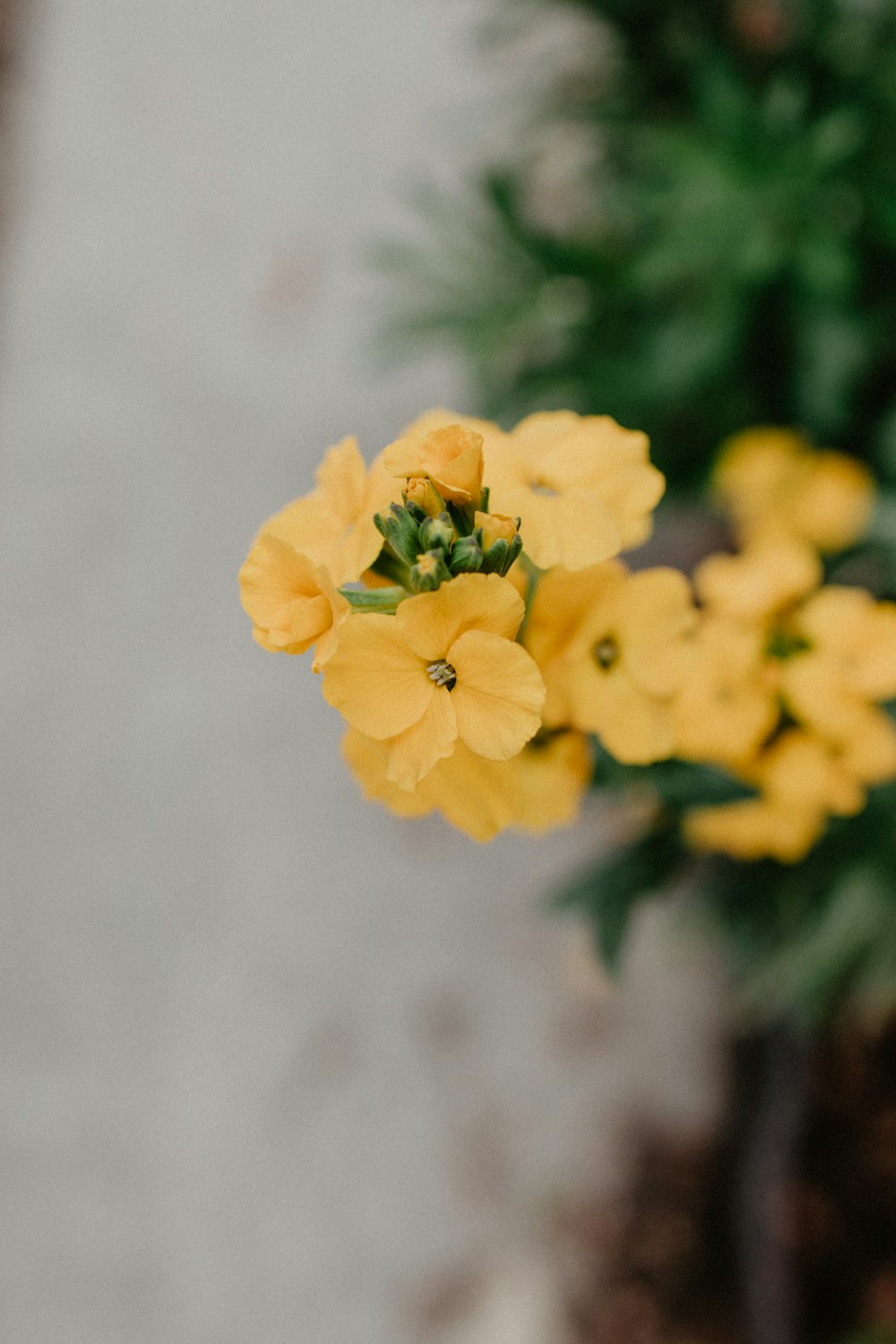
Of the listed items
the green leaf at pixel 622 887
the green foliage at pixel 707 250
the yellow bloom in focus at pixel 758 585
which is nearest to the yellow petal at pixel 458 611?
the yellow bloom in focus at pixel 758 585

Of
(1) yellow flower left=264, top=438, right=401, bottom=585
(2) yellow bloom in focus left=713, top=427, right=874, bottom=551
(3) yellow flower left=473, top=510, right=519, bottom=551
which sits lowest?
(3) yellow flower left=473, top=510, right=519, bottom=551

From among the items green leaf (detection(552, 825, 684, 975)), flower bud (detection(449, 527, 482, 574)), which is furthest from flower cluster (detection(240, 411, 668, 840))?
green leaf (detection(552, 825, 684, 975))

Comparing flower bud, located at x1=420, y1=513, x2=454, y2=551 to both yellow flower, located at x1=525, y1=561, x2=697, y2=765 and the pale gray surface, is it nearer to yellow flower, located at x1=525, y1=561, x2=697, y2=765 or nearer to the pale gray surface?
yellow flower, located at x1=525, y1=561, x2=697, y2=765

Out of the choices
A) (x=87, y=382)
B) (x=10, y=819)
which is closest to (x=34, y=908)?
(x=10, y=819)

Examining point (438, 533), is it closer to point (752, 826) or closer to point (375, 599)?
point (375, 599)

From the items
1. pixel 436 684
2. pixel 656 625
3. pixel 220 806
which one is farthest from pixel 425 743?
pixel 220 806
